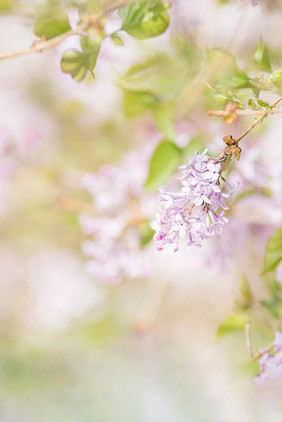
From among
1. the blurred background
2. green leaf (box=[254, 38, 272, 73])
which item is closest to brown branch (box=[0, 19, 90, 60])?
green leaf (box=[254, 38, 272, 73])

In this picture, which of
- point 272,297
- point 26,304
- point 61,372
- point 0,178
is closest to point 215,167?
point 272,297

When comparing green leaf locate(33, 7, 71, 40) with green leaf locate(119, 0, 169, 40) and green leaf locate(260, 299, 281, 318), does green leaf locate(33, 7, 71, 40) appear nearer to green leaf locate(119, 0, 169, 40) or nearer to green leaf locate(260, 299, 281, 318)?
green leaf locate(119, 0, 169, 40)

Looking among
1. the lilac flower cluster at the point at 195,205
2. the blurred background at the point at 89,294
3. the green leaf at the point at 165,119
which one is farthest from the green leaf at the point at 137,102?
the lilac flower cluster at the point at 195,205

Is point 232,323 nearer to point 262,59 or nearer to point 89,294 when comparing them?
point 262,59

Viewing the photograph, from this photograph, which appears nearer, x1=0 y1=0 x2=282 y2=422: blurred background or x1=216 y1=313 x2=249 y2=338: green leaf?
x1=216 y1=313 x2=249 y2=338: green leaf

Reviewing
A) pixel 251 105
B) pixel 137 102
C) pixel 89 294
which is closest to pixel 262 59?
pixel 251 105

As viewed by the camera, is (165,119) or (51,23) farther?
(165,119)
